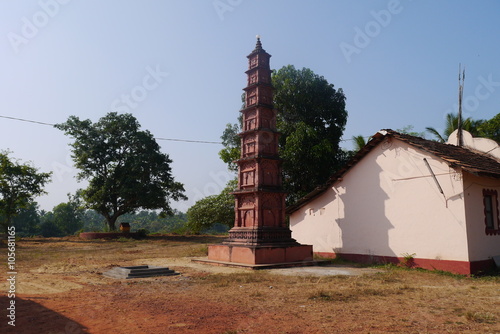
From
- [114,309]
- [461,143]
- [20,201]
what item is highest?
[461,143]

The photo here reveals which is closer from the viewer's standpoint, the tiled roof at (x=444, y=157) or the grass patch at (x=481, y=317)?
the grass patch at (x=481, y=317)

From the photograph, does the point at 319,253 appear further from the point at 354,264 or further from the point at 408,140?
the point at 408,140

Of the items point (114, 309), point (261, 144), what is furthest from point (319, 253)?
point (114, 309)

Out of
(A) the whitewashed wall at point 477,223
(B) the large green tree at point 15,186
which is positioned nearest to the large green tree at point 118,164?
(B) the large green tree at point 15,186

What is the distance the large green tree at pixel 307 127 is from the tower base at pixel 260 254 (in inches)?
373

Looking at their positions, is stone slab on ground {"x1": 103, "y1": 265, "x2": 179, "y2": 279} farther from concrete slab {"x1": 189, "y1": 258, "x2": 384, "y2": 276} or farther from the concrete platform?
the concrete platform

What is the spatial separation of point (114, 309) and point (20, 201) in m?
32.9

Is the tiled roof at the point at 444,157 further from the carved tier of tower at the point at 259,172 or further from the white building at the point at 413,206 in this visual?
the carved tier of tower at the point at 259,172

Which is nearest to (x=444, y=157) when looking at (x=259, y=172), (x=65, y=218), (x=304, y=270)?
(x=304, y=270)

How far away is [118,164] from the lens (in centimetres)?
3781

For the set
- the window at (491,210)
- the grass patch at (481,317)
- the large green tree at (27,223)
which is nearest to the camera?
the grass patch at (481,317)

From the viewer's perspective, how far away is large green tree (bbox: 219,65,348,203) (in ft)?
84.9

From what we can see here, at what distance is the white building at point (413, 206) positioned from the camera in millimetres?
13695

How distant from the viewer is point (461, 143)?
1983 centimetres
